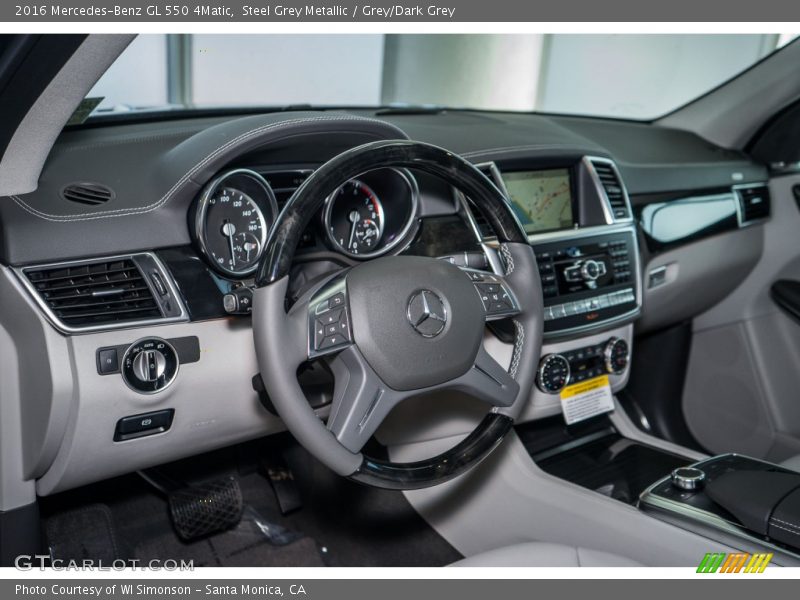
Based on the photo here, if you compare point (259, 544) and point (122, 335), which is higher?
point (122, 335)

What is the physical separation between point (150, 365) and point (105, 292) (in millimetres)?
177

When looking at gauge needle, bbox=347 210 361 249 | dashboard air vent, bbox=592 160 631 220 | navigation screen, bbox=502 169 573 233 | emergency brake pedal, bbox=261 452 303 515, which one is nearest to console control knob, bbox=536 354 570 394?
→ navigation screen, bbox=502 169 573 233

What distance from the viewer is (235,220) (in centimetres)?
163

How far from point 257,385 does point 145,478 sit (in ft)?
2.77

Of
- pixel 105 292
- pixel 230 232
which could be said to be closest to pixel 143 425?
pixel 105 292

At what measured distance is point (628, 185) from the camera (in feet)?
8.13

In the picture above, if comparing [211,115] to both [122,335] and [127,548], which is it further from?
[127,548]

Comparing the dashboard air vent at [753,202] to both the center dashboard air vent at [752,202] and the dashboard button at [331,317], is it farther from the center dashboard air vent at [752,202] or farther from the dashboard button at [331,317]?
the dashboard button at [331,317]

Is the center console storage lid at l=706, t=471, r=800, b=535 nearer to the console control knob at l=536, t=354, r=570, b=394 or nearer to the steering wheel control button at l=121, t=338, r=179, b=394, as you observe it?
the console control knob at l=536, t=354, r=570, b=394

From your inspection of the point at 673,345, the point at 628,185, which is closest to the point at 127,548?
the point at 628,185

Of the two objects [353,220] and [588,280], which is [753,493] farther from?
[353,220]

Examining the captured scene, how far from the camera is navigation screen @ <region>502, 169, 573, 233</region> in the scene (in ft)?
6.90

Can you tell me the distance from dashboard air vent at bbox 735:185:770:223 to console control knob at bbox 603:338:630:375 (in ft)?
2.86

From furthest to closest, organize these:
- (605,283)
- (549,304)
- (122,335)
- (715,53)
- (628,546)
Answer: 1. (715,53)
2. (605,283)
3. (549,304)
4. (628,546)
5. (122,335)
